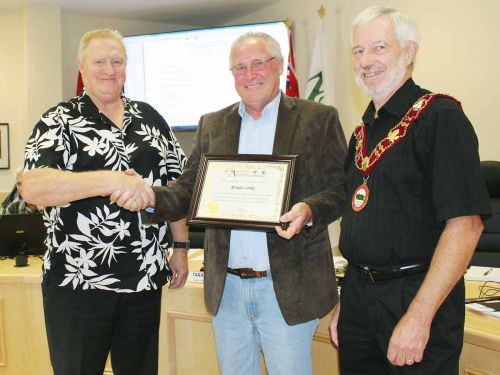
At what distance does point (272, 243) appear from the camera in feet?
5.80

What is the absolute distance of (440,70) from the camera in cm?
381

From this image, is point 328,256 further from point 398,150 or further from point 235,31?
point 235,31

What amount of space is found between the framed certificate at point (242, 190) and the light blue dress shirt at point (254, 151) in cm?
9

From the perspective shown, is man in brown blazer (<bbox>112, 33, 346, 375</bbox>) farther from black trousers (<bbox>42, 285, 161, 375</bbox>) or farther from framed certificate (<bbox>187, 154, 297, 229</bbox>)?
black trousers (<bbox>42, 285, 161, 375</bbox>)

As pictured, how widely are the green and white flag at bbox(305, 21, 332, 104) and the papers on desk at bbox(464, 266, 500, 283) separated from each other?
7.70 ft

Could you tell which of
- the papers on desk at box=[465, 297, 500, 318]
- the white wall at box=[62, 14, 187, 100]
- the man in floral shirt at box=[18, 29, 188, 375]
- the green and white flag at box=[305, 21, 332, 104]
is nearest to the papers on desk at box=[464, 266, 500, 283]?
the papers on desk at box=[465, 297, 500, 318]

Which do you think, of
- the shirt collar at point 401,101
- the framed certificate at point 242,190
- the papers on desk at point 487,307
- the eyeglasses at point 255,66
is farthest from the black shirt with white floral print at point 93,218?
the papers on desk at point 487,307

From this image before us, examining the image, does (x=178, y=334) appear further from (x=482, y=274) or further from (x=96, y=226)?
(x=482, y=274)

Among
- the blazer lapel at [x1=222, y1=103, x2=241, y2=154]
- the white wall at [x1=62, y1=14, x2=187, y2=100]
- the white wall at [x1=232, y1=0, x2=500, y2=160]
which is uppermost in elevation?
the white wall at [x1=62, y1=14, x2=187, y2=100]

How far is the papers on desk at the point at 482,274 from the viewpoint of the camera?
2412 mm

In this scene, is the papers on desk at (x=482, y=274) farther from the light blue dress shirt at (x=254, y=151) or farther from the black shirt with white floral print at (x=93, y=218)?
the black shirt with white floral print at (x=93, y=218)

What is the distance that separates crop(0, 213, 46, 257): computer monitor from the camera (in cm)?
330

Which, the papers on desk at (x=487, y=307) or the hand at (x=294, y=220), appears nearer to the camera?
the hand at (x=294, y=220)

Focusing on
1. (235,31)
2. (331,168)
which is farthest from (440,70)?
(331,168)
